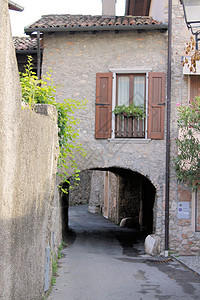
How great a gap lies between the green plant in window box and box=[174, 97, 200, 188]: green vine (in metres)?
1.08

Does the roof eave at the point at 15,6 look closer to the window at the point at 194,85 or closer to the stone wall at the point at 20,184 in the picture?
the stone wall at the point at 20,184

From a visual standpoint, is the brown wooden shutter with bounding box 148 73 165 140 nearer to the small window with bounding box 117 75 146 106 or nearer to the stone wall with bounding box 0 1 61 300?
the small window with bounding box 117 75 146 106

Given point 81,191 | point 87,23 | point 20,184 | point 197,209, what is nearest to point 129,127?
point 197,209

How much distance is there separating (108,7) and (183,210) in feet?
21.8

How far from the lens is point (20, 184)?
14.6 feet

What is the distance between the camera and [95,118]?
38.9 feet

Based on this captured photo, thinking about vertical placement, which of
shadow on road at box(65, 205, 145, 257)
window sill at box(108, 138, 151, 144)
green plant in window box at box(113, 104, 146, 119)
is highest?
green plant in window box at box(113, 104, 146, 119)

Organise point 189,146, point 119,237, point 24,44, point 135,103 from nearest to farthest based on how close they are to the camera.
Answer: point 189,146, point 135,103, point 24,44, point 119,237

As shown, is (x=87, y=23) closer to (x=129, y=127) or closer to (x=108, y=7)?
(x=108, y=7)

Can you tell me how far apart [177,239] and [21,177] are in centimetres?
806

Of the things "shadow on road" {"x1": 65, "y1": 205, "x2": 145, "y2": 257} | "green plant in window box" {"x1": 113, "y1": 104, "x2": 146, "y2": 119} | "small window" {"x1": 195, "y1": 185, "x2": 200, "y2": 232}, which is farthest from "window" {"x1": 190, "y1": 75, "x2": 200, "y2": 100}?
"shadow on road" {"x1": 65, "y1": 205, "x2": 145, "y2": 257}

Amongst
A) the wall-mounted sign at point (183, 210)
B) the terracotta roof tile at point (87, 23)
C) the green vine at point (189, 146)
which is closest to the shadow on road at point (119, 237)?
the wall-mounted sign at point (183, 210)

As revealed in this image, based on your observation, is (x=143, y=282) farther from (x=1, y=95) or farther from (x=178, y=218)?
(x=1, y=95)

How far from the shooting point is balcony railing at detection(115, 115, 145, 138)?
38.8ft
